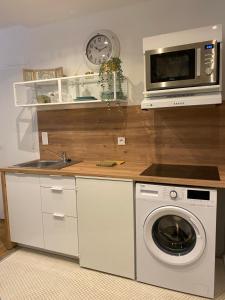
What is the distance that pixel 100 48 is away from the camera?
2.62 metres

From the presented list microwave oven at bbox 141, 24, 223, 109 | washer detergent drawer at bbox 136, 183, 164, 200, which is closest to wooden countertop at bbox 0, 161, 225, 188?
washer detergent drawer at bbox 136, 183, 164, 200

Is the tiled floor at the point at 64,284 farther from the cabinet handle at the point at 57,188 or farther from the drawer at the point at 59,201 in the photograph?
the cabinet handle at the point at 57,188

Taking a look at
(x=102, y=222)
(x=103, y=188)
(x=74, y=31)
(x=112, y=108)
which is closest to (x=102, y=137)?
(x=112, y=108)

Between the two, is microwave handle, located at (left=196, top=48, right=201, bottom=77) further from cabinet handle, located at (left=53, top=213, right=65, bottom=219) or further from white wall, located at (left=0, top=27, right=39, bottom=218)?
white wall, located at (left=0, top=27, right=39, bottom=218)

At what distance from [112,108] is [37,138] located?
3.56 feet

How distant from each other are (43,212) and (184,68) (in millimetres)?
1863

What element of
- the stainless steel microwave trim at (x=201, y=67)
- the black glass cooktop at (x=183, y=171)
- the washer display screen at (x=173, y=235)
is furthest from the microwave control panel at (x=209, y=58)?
the washer display screen at (x=173, y=235)

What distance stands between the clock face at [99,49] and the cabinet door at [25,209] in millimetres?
1378

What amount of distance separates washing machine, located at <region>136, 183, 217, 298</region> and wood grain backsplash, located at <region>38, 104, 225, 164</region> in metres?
A: 0.63

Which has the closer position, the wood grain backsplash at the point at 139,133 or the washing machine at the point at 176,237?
the washing machine at the point at 176,237

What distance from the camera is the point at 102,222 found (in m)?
2.18

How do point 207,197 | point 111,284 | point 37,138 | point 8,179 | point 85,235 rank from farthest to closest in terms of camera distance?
point 37,138, point 8,179, point 85,235, point 111,284, point 207,197

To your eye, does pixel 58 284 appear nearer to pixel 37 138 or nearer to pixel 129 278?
pixel 129 278

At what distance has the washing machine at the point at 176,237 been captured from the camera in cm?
181
